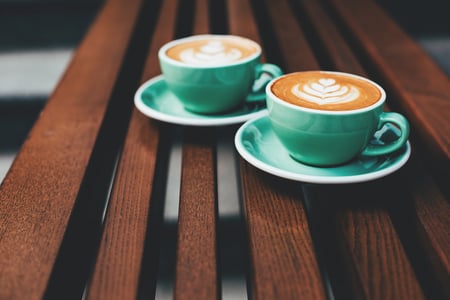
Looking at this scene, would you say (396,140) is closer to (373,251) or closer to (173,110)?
(373,251)

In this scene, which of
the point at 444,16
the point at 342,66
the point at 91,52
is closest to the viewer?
the point at 342,66

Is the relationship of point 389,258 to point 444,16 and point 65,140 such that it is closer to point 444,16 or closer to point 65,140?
point 65,140

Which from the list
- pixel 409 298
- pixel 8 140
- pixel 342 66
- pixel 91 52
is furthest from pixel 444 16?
pixel 409 298

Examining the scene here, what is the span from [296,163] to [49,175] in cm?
26

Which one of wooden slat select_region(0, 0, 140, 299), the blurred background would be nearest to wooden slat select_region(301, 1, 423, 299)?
wooden slat select_region(0, 0, 140, 299)

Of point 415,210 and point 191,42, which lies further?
point 191,42

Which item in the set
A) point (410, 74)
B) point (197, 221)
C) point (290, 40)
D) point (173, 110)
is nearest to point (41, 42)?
point (290, 40)

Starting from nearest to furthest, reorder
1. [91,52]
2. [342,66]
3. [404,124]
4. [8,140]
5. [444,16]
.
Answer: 1. [404,124]
2. [342,66]
3. [91,52]
4. [8,140]
5. [444,16]

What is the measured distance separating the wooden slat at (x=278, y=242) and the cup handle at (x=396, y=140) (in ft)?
0.29

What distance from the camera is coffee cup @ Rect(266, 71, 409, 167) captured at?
460mm

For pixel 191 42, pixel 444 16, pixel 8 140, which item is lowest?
pixel 8 140

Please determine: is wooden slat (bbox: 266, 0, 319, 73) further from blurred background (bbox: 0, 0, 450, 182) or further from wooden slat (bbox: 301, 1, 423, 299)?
blurred background (bbox: 0, 0, 450, 182)

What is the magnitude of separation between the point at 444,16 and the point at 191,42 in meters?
1.35

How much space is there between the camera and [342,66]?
77 cm
